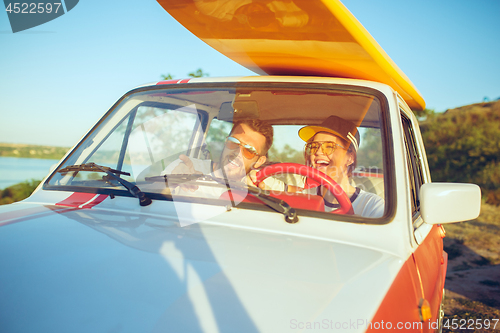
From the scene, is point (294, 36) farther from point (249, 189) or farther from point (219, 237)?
point (219, 237)

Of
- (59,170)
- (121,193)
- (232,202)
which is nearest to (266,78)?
(232,202)

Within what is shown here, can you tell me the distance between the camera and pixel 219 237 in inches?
48.9

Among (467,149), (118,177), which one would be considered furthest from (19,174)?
(467,149)

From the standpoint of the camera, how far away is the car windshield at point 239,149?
157 centimetres

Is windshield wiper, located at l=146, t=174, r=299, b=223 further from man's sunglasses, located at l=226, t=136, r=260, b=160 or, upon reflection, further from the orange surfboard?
the orange surfboard

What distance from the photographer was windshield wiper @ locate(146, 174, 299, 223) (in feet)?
4.46

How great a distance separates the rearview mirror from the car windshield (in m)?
0.18

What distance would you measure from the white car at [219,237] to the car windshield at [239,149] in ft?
0.04

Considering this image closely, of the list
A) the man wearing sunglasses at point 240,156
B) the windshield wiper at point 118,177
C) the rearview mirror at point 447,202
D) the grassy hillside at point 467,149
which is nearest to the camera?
the rearview mirror at point 447,202

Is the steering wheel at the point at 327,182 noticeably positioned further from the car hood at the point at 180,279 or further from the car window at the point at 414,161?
the car window at the point at 414,161

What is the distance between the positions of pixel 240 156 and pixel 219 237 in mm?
→ 779

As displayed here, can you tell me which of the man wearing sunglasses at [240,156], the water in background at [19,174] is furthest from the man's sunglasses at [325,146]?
the water in background at [19,174]

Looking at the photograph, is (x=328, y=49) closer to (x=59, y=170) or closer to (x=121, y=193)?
(x=121, y=193)

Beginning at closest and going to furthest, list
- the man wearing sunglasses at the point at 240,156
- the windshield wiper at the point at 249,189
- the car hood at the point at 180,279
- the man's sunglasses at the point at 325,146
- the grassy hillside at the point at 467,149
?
1. the car hood at the point at 180,279
2. the windshield wiper at the point at 249,189
3. the man wearing sunglasses at the point at 240,156
4. the man's sunglasses at the point at 325,146
5. the grassy hillside at the point at 467,149
